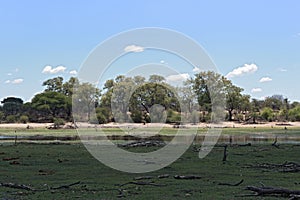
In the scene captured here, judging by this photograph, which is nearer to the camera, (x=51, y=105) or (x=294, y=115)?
(x=294, y=115)

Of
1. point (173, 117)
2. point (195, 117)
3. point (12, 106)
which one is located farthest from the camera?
point (12, 106)

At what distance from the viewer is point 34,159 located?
24875 millimetres

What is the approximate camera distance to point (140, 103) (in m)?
75.8

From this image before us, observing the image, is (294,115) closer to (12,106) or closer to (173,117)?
(173,117)

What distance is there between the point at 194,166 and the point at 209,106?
77.7 meters

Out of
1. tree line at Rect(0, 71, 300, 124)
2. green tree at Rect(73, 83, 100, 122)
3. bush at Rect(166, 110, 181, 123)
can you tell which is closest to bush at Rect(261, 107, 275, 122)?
tree line at Rect(0, 71, 300, 124)

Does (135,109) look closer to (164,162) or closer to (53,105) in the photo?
(53,105)

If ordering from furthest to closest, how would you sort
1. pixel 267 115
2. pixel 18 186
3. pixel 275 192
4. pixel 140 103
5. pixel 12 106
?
pixel 12 106 → pixel 267 115 → pixel 140 103 → pixel 18 186 → pixel 275 192

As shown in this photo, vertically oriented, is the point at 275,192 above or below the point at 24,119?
below

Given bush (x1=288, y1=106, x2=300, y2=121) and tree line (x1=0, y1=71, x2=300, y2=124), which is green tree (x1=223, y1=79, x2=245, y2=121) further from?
bush (x1=288, y1=106, x2=300, y2=121)

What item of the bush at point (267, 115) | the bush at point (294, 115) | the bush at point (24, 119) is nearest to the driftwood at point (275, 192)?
the bush at point (24, 119)

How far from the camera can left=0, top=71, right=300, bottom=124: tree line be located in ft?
253

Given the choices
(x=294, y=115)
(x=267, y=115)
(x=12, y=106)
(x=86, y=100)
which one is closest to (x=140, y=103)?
(x=86, y=100)

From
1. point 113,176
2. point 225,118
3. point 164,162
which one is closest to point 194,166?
point 164,162
